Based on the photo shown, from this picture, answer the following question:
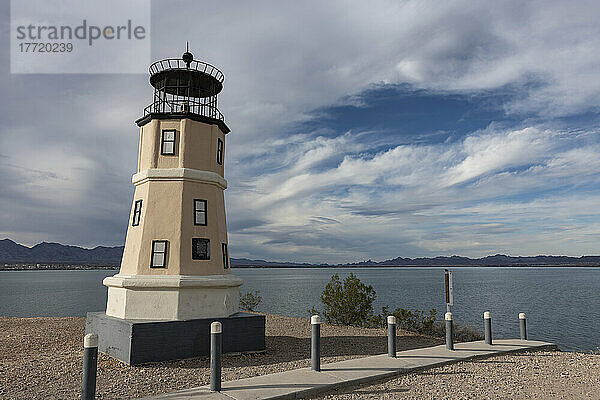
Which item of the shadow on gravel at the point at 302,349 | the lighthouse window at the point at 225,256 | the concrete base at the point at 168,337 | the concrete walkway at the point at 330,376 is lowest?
the shadow on gravel at the point at 302,349

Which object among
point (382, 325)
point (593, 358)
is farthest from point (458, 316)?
point (593, 358)

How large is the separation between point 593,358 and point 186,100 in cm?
1331

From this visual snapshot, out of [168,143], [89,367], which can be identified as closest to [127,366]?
[89,367]

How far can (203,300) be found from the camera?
12.1 meters

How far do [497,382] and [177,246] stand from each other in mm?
8431

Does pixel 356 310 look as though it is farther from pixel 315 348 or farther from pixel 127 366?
pixel 127 366

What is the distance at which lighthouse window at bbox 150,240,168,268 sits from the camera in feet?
39.7

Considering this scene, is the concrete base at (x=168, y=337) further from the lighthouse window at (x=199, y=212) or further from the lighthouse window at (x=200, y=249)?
the lighthouse window at (x=199, y=212)

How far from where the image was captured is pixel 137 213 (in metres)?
12.9

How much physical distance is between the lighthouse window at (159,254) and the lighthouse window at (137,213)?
0.98 metres

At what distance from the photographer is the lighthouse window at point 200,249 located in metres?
12.4

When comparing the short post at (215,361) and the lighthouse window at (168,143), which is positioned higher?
the lighthouse window at (168,143)

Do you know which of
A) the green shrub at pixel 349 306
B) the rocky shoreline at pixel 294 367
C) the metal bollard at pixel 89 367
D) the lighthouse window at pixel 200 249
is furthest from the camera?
the green shrub at pixel 349 306

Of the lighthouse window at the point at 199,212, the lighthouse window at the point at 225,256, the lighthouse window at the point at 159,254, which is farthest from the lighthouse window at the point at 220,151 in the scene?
the lighthouse window at the point at 159,254
